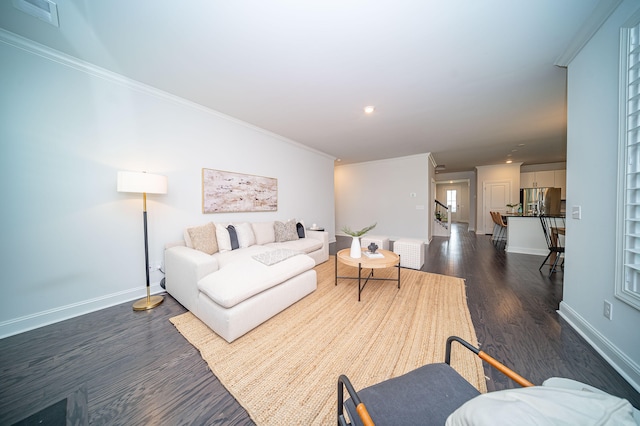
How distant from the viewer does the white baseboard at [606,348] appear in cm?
136

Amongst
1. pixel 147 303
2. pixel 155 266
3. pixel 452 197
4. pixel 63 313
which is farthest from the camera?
pixel 452 197

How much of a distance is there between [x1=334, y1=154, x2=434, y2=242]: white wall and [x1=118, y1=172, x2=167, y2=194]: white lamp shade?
582 centimetres

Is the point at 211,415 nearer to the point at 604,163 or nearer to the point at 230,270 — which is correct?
the point at 230,270

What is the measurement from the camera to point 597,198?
67.1 inches

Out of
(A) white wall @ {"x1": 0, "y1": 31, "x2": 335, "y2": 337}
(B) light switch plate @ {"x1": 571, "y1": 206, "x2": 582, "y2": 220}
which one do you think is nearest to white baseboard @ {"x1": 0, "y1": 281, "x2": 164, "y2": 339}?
(A) white wall @ {"x1": 0, "y1": 31, "x2": 335, "y2": 337}

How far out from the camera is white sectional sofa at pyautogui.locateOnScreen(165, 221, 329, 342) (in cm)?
184

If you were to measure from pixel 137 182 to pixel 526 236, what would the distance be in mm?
7425

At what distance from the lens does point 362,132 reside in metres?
4.20

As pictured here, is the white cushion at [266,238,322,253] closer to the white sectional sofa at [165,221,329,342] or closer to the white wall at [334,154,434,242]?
the white sectional sofa at [165,221,329,342]

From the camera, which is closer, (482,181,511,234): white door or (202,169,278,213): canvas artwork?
(202,169,278,213): canvas artwork

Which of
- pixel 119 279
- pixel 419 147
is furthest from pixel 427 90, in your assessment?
pixel 119 279

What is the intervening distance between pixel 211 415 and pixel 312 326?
3.25 ft

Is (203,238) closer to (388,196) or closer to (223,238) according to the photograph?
(223,238)

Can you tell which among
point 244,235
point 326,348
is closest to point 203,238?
point 244,235
